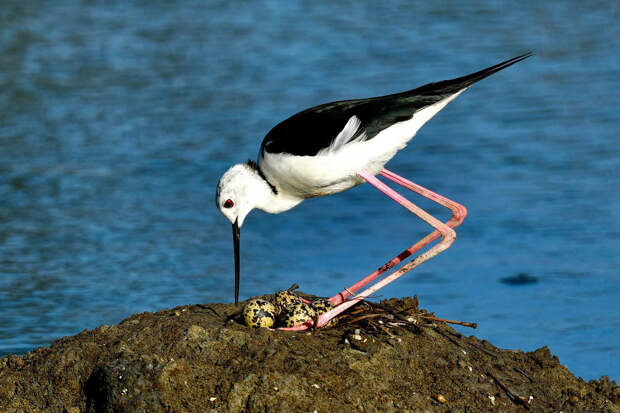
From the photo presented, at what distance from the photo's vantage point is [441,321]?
19.8ft

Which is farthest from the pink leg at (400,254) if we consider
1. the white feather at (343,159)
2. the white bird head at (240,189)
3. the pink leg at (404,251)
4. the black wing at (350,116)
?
the white bird head at (240,189)

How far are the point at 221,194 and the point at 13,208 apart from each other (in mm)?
3697

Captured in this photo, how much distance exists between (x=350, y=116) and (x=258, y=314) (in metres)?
1.64

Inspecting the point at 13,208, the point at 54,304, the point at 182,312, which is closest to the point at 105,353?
the point at 182,312

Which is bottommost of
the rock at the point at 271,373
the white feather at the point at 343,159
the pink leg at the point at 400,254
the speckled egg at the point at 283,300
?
the rock at the point at 271,373

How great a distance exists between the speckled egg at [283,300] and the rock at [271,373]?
279 millimetres

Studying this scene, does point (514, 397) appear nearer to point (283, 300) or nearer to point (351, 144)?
point (283, 300)

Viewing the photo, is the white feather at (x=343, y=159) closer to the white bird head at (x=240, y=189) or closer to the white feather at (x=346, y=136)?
the white feather at (x=346, y=136)

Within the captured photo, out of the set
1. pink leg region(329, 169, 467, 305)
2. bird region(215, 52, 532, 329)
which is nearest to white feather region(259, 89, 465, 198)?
bird region(215, 52, 532, 329)

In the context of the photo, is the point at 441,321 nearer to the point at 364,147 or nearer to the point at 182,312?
the point at 364,147

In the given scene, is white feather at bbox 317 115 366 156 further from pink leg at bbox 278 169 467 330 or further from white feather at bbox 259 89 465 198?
pink leg at bbox 278 169 467 330

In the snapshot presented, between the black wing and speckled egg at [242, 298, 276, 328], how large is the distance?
1.20 metres

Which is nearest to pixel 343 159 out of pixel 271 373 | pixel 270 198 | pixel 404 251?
pixel 270 198

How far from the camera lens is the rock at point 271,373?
5.03m
